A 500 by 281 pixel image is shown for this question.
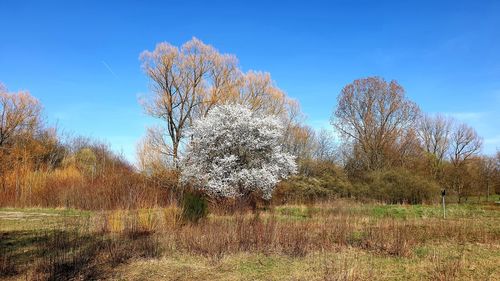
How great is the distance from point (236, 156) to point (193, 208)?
6873 mm

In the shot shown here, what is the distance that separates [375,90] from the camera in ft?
104

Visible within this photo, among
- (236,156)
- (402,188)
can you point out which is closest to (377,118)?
(402,188)

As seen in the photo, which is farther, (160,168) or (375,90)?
(375,90)

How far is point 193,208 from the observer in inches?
400

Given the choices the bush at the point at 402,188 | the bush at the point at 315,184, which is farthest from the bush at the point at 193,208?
the bush at the point at 402,188

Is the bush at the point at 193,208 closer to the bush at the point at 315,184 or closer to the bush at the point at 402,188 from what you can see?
the bush at the point at 315,184

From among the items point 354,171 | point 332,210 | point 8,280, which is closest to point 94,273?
point 8,280

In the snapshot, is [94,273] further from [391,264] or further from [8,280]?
[391,264]

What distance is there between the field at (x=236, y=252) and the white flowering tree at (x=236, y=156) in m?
6.81

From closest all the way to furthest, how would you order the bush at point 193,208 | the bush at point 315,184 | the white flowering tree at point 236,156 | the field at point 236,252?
the field at point 236,252 → the bush at point 193,208 → the white flowering tree at point 236,156 → the bush at point 315,184

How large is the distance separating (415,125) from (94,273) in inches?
1276

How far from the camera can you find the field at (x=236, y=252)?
5750 mm

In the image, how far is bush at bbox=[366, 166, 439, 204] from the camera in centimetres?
2528

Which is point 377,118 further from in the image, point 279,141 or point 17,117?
point 17,117
